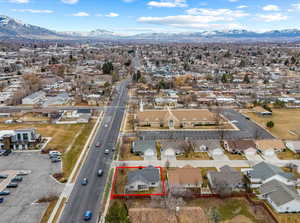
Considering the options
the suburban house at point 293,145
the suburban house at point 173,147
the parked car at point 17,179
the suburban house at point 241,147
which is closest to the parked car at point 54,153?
the parked car at point 17,179

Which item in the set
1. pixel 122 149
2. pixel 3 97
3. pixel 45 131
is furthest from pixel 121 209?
pixel 3 97

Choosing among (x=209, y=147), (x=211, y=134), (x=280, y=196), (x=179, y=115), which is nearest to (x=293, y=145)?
(x=211, y=134)

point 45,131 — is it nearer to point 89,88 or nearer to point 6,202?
point 6,202

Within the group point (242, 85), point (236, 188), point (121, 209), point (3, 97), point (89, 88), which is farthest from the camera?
point (242, 85)

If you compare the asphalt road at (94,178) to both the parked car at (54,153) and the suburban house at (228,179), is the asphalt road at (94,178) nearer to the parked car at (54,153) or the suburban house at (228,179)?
the parked car at (54,153)

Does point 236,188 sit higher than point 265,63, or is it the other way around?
point 265,63

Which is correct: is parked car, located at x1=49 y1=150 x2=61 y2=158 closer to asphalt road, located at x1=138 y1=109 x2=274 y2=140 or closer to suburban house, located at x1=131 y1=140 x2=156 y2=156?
suburban house, located at x1=131 y1=140 x2=156 y2=156

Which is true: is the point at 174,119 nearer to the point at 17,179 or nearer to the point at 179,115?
the point at 179,115

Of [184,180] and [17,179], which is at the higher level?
[184,180]

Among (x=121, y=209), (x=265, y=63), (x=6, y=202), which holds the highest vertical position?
(x=265, y=63)
